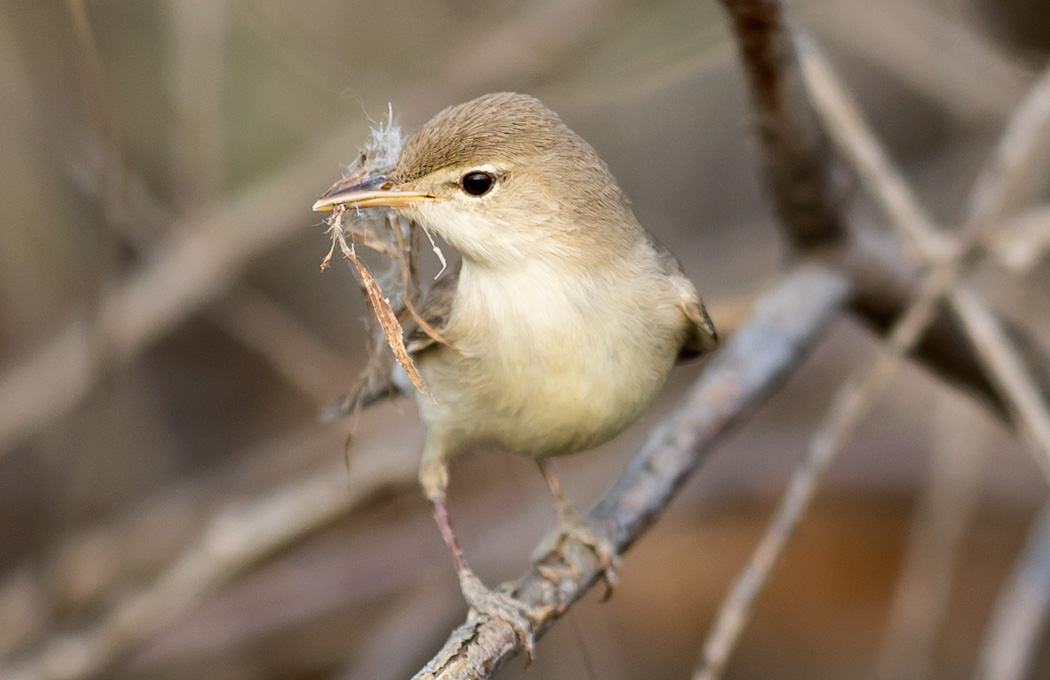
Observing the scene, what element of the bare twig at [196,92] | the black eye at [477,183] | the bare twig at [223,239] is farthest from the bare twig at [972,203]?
the bare twig at [196,92]

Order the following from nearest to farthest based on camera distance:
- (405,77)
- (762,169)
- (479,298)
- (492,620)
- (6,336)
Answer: (492,620) < (479,298) < (762,169) < (6,336) < (405,77)

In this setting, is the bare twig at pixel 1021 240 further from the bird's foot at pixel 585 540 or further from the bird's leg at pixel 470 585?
the bird's leg at pixel 470 585

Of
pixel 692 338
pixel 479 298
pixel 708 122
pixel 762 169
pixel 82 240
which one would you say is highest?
pixel 82 240

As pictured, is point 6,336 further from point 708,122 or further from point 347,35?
point 708,122

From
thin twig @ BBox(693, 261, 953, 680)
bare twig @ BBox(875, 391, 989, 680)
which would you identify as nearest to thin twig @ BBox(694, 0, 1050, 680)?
thin twig @ BBox(693, 261, 953, 680)

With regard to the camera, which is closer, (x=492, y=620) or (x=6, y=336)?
(x=492, y=620)

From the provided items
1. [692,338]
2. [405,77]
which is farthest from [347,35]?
[692,338]
